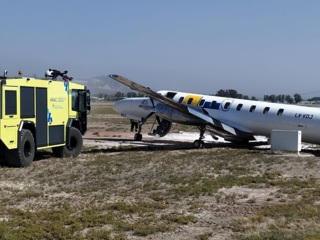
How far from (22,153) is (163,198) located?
6674 mm

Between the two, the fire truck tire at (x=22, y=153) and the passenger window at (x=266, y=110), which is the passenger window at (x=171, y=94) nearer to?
the passenger window at (x=266, y=110)

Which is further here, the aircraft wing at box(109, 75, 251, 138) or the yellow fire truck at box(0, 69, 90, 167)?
the aircraft wing at box(109, 75, 251, 138)

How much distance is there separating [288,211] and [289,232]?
1777 millimetres

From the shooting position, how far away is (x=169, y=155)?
72.7ft

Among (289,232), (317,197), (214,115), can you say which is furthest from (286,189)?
(214,115)

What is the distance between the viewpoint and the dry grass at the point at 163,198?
31.8 feet

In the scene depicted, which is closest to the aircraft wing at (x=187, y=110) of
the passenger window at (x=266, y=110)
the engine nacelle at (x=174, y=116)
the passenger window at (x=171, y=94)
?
the engine nacelle at (x=174, y=116)

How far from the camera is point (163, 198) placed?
12812 millimetres

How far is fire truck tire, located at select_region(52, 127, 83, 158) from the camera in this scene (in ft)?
70.3

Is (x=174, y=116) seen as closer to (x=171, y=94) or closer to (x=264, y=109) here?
(x=171, y=94)

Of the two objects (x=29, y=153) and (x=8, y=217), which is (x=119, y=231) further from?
(x=29, y=153)

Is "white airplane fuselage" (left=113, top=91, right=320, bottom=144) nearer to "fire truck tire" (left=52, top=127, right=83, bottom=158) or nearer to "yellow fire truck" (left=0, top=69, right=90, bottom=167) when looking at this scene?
"yellow fire truck" (left=0, top=69, right=90, bottom=167)

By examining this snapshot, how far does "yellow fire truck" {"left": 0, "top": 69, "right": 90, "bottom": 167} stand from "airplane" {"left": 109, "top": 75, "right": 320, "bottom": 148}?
314 cm

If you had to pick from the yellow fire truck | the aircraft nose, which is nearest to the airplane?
the yellow fire truck
